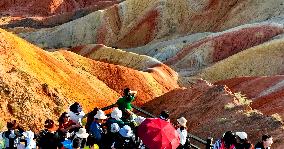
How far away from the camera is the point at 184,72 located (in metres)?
56.9

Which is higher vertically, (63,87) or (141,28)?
(141,28)

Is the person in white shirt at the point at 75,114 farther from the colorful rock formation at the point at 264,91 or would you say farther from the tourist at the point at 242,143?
the colorful rock formation at the point at 264,91

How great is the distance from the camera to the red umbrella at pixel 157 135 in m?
11.4

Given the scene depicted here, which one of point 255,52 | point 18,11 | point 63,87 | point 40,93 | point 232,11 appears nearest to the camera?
point 40,93

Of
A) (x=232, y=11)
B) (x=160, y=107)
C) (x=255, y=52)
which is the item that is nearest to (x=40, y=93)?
(x=160, y=107)

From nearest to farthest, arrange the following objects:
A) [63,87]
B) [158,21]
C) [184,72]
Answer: [63,87]
[184,72]
[158,21]

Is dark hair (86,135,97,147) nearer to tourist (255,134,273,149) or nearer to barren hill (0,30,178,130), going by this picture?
tourist (255,134,273,149)

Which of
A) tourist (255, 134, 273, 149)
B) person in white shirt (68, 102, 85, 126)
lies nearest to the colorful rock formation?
tourist (255, 134, 273, 149)

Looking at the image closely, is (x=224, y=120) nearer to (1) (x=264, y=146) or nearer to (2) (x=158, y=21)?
(1) (x=264, y=146)

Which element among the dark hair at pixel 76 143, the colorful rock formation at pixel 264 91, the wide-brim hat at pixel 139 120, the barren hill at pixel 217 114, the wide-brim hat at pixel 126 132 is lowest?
the dark hair at pixel 76 143

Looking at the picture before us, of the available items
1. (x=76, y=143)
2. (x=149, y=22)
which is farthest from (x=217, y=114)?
(x=149, y=22)

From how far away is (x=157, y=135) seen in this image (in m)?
11.4

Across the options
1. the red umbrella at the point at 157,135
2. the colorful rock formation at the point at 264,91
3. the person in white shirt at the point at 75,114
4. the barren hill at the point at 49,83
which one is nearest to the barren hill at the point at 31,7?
the barren hill at the point at 49,83

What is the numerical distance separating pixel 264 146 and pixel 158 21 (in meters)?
66.1
